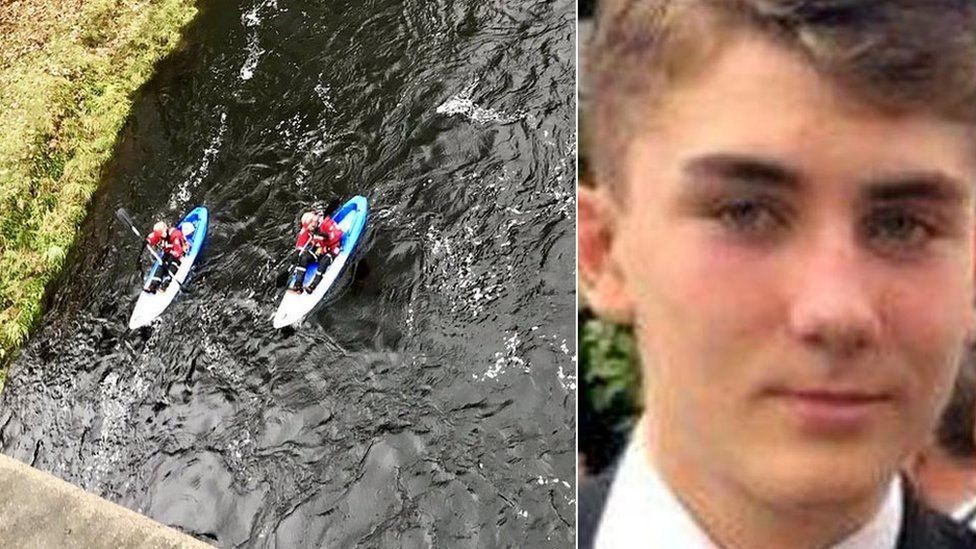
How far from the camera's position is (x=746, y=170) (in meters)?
1.27

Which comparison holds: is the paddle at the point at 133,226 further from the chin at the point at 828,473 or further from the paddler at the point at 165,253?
the chin at the point at 828,473

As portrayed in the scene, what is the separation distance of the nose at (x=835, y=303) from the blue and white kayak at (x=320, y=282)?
6.78m

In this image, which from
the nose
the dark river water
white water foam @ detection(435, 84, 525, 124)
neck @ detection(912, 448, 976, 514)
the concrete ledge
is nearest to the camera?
the nose

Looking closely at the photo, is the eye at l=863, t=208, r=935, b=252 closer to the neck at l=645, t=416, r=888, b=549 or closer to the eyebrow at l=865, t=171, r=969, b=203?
the eyebrow at l=865, t=171, r=969, b=203

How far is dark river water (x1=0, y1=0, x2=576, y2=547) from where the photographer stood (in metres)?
6.65

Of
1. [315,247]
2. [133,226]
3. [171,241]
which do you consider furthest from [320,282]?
[133,226]

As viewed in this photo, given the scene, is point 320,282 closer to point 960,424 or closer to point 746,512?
point 746,512

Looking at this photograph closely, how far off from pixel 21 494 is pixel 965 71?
21.9 feet

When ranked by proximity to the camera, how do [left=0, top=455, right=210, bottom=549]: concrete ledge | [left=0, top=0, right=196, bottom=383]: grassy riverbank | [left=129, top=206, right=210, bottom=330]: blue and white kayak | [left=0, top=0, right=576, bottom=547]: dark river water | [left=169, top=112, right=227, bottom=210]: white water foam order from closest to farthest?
[left=0, top=455, right=210, bottom=549]: concrete ledge, [left=0, top=0, right=576, bottom=547]: dark river water, [left=129, top=206, right=210, bottom=330]: blue and white kayak, [left=0, top=0, right=196, bottom=383]: grassy riverbank, [left=169, top=112, right=227, bottom=210]: white water foam

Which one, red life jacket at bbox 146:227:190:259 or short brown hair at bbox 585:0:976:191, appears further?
red life jacket at bbox 146:227:190:259

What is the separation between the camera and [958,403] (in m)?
1.28

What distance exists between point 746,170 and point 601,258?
1.02 feet

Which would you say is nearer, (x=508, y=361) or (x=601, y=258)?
(x=601, y=258)

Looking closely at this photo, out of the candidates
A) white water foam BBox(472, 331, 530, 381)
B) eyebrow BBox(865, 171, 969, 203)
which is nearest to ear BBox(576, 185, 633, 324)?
eyebrow BBox(865, 171, 969, 203)
